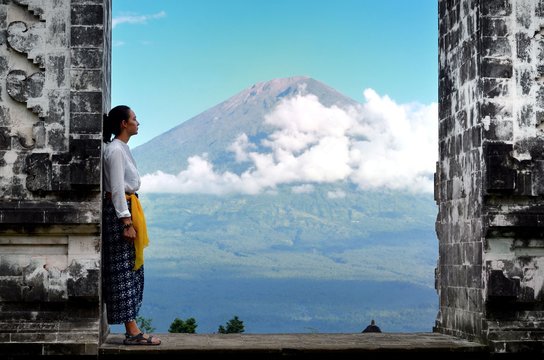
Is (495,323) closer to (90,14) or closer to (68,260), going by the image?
(68,260)

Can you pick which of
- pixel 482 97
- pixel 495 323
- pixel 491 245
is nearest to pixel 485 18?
pixel 482 97

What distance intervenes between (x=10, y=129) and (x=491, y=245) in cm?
512

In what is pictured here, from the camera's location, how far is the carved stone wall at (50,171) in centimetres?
971

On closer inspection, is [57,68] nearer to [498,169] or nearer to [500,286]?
[498,169]

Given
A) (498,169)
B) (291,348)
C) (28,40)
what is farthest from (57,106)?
(498,169)

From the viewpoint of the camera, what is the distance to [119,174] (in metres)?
9.73

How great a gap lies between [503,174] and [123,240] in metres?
A: 4.00

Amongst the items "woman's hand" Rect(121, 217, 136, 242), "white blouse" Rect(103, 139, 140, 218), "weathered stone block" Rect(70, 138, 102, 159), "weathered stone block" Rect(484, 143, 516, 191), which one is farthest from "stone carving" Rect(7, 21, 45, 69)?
"weathered stone block" Rect(484, 143, 516, 191)

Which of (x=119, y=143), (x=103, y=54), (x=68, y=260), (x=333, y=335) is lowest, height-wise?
(x=333, y=335)

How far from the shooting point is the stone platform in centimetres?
962

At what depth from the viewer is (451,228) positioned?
11.3 metres

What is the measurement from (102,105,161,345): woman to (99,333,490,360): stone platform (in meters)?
0.32

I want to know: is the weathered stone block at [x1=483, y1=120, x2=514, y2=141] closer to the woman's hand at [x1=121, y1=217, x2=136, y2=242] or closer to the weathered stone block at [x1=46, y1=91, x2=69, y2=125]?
the woman's hand at [x1=121, y1=217, x2=136, y2=242]

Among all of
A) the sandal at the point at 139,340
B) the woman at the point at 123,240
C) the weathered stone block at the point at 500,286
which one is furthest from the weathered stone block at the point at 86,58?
the weathered stone block at the point at 500,286
